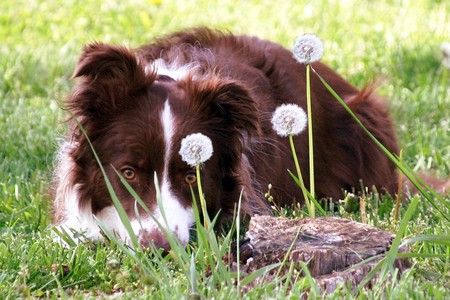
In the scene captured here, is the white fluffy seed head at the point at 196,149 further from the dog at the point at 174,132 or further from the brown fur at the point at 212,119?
the brown fur at the point at 212,119

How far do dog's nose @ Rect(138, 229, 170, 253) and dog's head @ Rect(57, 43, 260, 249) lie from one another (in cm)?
11

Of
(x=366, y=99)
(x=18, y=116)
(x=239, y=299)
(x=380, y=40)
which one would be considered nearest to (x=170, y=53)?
(x=366, y=99)

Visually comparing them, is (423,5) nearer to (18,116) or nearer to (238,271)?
(18,116)

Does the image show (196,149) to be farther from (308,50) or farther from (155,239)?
(308,50)

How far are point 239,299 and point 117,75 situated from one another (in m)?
1.58

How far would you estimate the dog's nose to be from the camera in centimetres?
397

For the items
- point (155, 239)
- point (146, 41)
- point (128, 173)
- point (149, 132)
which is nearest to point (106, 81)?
point (149, 132)

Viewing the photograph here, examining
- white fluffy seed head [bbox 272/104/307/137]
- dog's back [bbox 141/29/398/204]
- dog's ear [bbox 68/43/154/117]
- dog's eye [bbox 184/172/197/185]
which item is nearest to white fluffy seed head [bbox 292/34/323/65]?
white fluffy seed head [bbox 272/104/307/137]

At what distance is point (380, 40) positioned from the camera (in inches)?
348

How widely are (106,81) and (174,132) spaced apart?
44 centimetres

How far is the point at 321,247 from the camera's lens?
3.66m

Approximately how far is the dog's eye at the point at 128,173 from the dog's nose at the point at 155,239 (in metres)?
0.37

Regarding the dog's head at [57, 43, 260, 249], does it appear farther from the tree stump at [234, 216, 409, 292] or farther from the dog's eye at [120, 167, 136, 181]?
the tree stump at [234, 216, 409, 292]

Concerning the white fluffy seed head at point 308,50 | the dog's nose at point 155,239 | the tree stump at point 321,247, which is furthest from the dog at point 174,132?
the white fluffy seed head at point 308,50
